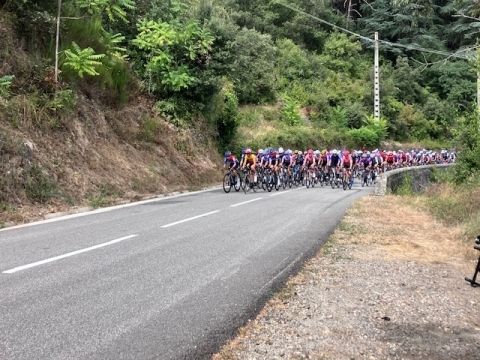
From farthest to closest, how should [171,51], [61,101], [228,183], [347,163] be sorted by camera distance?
[347,163] < [171,51] < [228,183] < [61,101]

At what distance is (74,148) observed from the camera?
1769 centimetres

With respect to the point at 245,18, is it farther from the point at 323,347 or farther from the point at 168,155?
the point at 323,347

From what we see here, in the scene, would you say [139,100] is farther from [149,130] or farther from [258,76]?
[258,76]

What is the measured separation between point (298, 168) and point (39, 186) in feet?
53.2

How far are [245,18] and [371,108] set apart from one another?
16.0 m

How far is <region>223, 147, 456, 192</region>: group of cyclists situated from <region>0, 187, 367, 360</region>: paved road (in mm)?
9712

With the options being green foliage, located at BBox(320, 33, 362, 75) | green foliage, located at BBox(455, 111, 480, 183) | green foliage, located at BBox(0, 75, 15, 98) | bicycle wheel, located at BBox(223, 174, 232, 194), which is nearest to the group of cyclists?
bicycle wheel, located at BBox(223, 174, 232, 194)

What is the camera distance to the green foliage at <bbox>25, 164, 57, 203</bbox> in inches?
547

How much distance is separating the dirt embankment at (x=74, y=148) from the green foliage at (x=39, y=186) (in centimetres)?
3

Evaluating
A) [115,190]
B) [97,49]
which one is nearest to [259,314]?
[115,190]

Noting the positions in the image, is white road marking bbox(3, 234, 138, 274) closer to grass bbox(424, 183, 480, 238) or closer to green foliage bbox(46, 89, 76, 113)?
grass bbox(424, 183, 480, 238)

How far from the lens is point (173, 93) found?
2616cm

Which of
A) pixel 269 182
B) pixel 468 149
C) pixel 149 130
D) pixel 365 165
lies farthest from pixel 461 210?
pixel 365 165

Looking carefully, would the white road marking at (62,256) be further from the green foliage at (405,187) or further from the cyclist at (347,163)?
the cyclist at (347,163)
